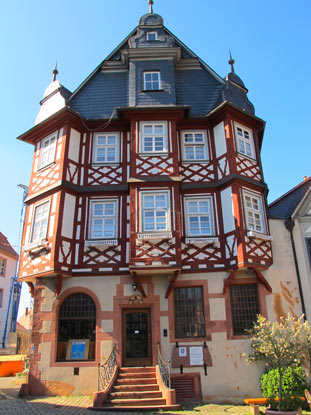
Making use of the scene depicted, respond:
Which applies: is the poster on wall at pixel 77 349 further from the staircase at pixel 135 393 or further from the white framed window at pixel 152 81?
the white framed window at pixel 152 81

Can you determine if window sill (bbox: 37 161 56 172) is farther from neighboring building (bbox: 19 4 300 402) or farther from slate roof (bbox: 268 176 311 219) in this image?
slate roof (bbox: 268 176 311 219)

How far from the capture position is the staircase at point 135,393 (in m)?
11.8

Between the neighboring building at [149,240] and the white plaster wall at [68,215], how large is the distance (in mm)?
61

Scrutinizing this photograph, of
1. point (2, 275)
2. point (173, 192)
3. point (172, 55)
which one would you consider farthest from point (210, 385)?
point (2, 275)

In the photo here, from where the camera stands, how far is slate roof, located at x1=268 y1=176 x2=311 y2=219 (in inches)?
660

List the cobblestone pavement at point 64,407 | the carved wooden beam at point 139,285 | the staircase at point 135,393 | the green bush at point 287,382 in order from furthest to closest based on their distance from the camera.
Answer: the carved wooden beam at point 139,285 < the green bush at point 287,382 < the staircase at point 135,393 < the cobblestone pavement at point 64,407

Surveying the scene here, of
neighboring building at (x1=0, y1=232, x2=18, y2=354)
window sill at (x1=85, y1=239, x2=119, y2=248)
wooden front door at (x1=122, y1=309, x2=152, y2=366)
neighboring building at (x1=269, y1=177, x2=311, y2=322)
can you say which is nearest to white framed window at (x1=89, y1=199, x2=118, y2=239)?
window sill at (x1=85, y1=239, x2=119, y2=248)

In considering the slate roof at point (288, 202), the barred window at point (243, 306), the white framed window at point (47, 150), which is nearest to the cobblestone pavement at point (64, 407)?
the barred window at point (243, 306)

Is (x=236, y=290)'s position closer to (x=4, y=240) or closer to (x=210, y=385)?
(x=210, y=385)

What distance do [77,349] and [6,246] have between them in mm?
28152

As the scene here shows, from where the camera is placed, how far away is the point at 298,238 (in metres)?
16.1

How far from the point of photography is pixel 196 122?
57.9 ft

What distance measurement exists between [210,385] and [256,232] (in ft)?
19.8

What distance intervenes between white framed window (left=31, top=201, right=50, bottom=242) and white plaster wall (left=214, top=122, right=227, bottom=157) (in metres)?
7.92
